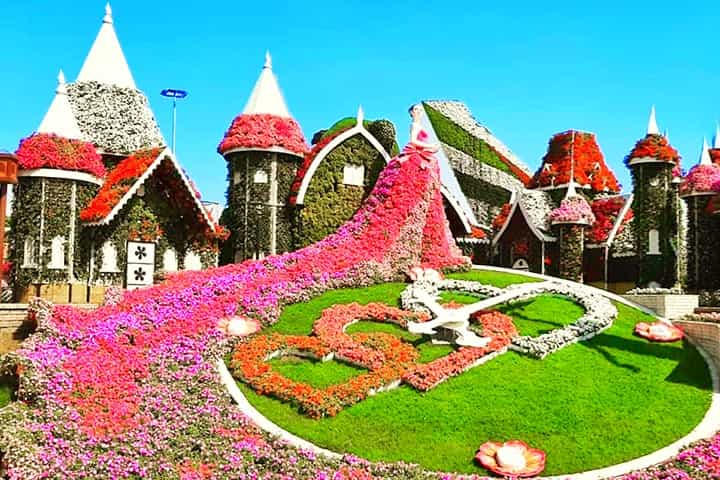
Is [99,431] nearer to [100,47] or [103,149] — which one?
[103,149]

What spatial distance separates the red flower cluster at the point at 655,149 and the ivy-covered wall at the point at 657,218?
313 mm

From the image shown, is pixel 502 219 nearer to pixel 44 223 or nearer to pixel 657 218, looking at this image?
pixel 657 218

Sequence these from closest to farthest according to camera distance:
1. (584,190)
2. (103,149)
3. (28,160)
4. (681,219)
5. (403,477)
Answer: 1. (403,477)
2. (28,160)
3. (103,149)
4. (681,219)
5. (584,190)

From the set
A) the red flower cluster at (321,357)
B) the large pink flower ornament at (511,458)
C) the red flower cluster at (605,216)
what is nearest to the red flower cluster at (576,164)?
the red flower cluster at (605,216)

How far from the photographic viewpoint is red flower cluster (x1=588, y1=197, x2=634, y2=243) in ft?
106

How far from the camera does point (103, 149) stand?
25.1 m

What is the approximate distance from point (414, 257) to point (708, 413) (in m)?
8.60

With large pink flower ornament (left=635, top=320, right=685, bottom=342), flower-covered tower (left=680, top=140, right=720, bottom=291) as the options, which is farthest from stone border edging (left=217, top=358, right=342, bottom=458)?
flower-covered tower (left=680, top=140, right=720, bottom=291)

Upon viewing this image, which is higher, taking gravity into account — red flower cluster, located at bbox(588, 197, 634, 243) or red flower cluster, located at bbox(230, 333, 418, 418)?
red flower cluster, located at bbox(588, 197, 634, 243)

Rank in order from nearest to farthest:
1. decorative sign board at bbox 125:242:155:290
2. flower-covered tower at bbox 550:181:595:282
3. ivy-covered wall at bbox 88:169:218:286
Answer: ivy-covered wall at bbox 88:169:218:286 → decorative sign board at bbox 125:242:155:290 → flower-covered tower at bbox 550:181:595:282

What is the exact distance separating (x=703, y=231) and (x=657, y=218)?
173cm

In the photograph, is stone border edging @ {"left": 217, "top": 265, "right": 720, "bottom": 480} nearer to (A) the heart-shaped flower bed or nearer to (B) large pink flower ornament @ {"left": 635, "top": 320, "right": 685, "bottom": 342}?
(A) the heart-shaped flower bed

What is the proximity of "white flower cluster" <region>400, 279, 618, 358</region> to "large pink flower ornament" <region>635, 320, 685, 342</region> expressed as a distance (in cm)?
64

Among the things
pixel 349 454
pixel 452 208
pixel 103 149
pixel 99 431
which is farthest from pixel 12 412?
pixel 452 208
